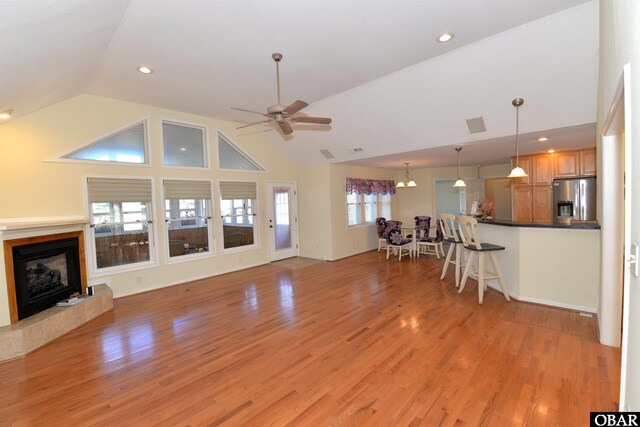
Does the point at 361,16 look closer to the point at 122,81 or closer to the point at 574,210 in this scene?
the point at 122,81

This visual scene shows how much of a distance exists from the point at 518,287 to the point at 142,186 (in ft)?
20.1

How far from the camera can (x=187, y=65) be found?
3.62m

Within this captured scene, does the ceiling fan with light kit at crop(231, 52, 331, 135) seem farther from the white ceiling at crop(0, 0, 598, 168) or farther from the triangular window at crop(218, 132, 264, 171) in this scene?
the triangular window at crop(218, 132, 264, 171)

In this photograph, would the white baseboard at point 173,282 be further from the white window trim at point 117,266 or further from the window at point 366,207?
the window at point 366,207

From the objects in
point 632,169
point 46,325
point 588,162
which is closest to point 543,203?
point 588,162

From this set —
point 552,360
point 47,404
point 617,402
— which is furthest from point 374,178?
point 47,404

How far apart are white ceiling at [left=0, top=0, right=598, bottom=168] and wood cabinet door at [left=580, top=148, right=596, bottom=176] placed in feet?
2.08

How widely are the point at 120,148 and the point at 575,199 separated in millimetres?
8182

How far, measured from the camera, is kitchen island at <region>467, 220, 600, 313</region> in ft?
11.6

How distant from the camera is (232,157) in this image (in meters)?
6.46

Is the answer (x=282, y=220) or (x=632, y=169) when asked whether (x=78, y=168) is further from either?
(x=632, y=169)

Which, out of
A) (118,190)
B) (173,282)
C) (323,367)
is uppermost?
(118,190)

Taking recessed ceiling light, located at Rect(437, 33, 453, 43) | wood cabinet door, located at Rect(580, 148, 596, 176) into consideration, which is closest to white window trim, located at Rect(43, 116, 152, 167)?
recessed ceiling light, located at Rect(437, 33, 453, 43)

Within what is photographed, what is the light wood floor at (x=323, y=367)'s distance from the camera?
6.83ft
